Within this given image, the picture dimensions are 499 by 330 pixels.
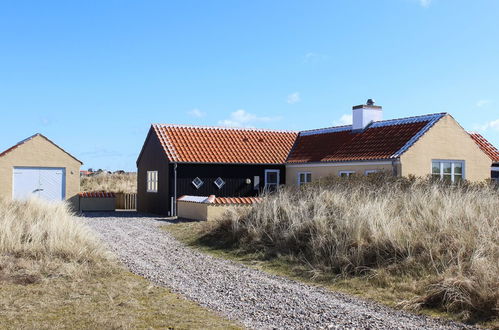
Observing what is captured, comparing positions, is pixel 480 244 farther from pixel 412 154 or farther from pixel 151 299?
pixel 412 154

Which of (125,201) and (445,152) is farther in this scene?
(125,201)

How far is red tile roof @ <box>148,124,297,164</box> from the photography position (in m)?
27.2

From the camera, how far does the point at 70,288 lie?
31.0 ft

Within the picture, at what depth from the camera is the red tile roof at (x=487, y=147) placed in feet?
94.0

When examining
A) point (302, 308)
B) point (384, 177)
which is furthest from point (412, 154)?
point (302, 308)

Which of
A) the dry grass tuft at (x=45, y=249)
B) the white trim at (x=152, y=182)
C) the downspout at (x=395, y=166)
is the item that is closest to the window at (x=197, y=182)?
the white trim at (x=152, y=182)

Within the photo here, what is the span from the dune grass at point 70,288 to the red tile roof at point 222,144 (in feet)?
42.3

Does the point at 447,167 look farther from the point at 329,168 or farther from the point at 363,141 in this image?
the point at 329,168

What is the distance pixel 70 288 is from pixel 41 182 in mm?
21584

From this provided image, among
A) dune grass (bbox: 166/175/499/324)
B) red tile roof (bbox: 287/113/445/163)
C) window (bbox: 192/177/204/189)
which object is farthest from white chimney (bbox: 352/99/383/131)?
dune grass (bbox: 166/175/499/324)

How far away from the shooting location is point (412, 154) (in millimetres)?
22969

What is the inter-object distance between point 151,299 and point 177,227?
448 inches

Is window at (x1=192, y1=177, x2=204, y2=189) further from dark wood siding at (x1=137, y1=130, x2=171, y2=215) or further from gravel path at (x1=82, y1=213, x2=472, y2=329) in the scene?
gravel path at (x1=82, y1=213, x2=472, y2=329)

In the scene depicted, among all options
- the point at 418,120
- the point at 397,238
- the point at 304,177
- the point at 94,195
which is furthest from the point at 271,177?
the point at 397,238
